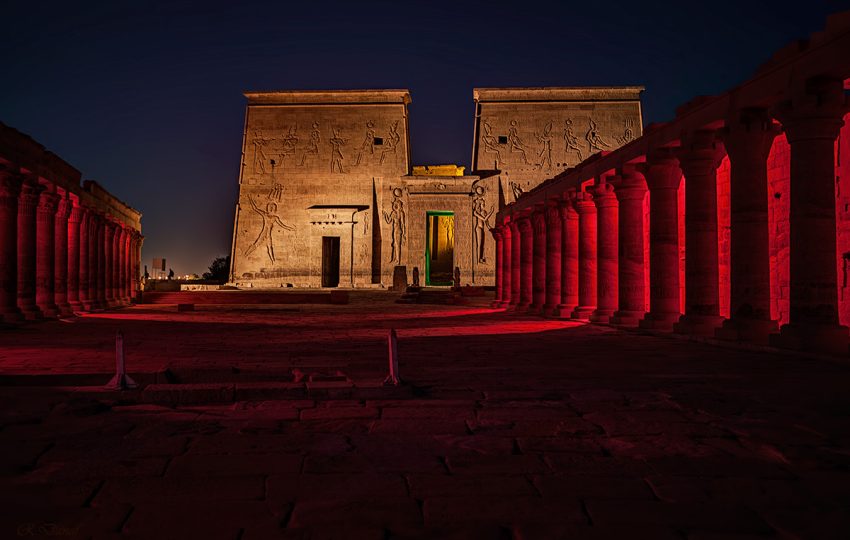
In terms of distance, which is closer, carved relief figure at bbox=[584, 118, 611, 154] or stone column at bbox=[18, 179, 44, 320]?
stone column at bbox=[18, 179, 44, 320]

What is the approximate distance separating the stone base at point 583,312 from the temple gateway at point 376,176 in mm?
22278

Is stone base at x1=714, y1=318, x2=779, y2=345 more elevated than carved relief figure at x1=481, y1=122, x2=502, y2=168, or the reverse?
carved relief figure at x1=481, y1=122, x2=502, y2=168

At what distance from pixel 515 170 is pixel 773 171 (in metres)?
28.7

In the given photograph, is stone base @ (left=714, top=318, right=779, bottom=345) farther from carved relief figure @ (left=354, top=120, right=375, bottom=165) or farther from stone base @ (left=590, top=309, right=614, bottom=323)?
carved relief figure @ (left=354, top=120, right=375, bottom=165)

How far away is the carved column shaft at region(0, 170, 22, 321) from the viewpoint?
13.8 m

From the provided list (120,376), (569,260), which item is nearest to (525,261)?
(569,260)

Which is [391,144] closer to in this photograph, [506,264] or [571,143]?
[571,143]

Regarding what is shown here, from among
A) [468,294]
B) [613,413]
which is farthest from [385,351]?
[468,294]

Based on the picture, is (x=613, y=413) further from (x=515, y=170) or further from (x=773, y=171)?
(x=515, y=170)

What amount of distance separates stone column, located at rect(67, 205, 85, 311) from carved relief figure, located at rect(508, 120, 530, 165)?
2585 cm

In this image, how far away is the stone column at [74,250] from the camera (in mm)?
20328

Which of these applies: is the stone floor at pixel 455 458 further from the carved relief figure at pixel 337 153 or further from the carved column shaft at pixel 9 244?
the carved relief figure at pixel 337 153

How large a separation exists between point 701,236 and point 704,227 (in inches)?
6.1

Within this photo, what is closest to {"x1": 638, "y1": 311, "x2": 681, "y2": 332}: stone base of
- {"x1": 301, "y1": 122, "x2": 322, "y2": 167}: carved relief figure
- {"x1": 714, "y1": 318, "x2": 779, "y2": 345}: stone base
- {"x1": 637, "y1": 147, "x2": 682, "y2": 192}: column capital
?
{"x1": 714, "y1": 318, "x2": 779, "y2": 345}: stone base
